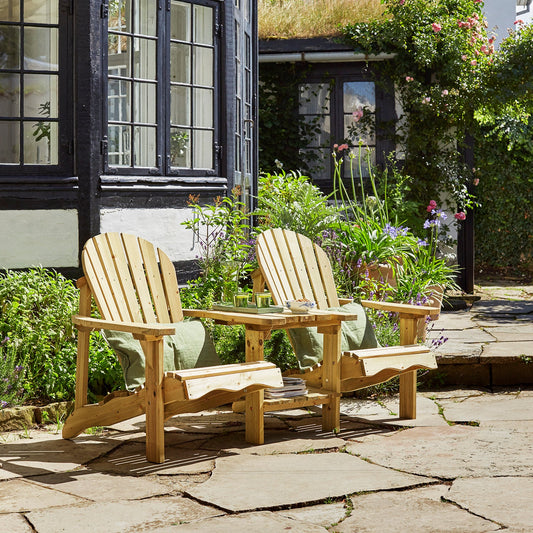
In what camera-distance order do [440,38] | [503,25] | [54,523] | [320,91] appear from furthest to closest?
1. [503,25]
2. [320,91]
3. [440,38]
4. [54,523]

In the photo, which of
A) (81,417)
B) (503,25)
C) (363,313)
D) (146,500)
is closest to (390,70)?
(503,25)

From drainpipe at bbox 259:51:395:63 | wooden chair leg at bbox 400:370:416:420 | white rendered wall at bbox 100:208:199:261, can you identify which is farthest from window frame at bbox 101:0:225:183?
drainpipe at bbox 259:51:395:63

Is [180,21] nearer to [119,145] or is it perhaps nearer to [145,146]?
[145,146]

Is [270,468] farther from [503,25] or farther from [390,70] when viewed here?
[503,25]

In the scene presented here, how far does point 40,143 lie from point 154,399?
2.72 meters

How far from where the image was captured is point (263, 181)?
8.41 m

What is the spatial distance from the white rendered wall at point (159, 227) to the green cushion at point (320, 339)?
6.19 ft

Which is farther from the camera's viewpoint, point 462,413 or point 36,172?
point 36,172

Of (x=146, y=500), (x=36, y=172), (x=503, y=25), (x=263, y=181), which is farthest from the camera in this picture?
(x=503, y=25)

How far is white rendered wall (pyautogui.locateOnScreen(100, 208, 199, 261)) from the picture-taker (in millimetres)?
6145

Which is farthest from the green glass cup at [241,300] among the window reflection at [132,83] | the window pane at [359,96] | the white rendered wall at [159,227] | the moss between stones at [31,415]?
the window pane at [359,96]

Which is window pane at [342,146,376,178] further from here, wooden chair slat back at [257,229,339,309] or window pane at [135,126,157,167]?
wooden chair slat back at [257,229,339,309]

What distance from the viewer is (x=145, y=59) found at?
6.41 meters

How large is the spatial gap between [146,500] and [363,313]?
2.00 metres
